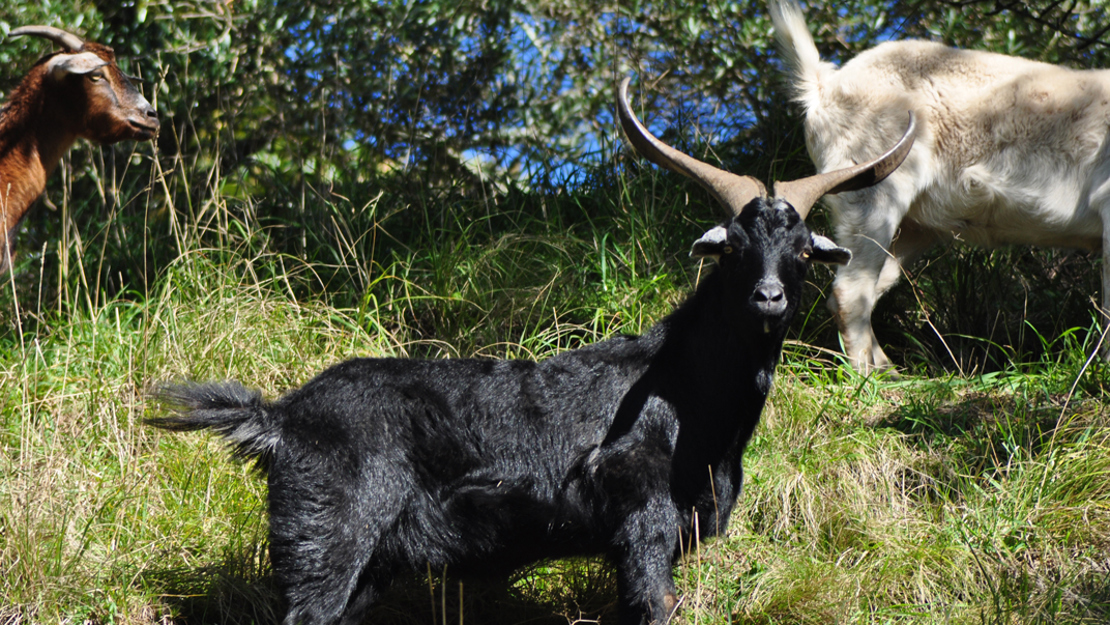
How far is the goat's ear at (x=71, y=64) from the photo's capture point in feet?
19.2

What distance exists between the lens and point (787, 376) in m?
5.42

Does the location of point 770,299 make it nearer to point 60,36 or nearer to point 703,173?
point 703,173

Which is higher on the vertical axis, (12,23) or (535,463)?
(12,23)

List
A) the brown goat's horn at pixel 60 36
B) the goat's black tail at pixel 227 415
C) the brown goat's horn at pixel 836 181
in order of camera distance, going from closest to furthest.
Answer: the goat's black tail at pixel 227 415
the brown goat's horn at pixel 836 181
the brown goat's horn at pixel 60 36

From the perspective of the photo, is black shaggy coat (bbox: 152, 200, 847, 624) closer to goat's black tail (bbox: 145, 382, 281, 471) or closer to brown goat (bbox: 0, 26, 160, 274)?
goat's black tail (bbox: 145, 382, 281, 471)

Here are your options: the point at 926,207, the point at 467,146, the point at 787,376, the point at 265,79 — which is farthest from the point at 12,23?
the point at 926,207

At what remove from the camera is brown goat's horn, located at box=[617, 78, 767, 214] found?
155 inches

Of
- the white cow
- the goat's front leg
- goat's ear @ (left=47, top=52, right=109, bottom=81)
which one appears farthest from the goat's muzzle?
goat's ear @ (left=47, top=52, right=109, bottom=81)

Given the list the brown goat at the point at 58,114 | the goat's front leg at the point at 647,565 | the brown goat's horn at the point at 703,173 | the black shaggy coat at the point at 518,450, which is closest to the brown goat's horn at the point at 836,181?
the brown goat's horn at the point at 703,173

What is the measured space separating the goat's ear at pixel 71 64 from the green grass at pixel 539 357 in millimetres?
1188

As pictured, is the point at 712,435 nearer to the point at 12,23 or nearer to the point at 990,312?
the point at 990,312

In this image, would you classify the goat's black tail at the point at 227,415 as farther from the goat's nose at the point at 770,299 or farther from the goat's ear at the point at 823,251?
the goat's ear at the point at 823,251

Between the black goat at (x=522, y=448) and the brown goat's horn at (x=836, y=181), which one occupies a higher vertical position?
the brown goat's horn at (x=836, y=181)

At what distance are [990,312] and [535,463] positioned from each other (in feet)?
12.7
